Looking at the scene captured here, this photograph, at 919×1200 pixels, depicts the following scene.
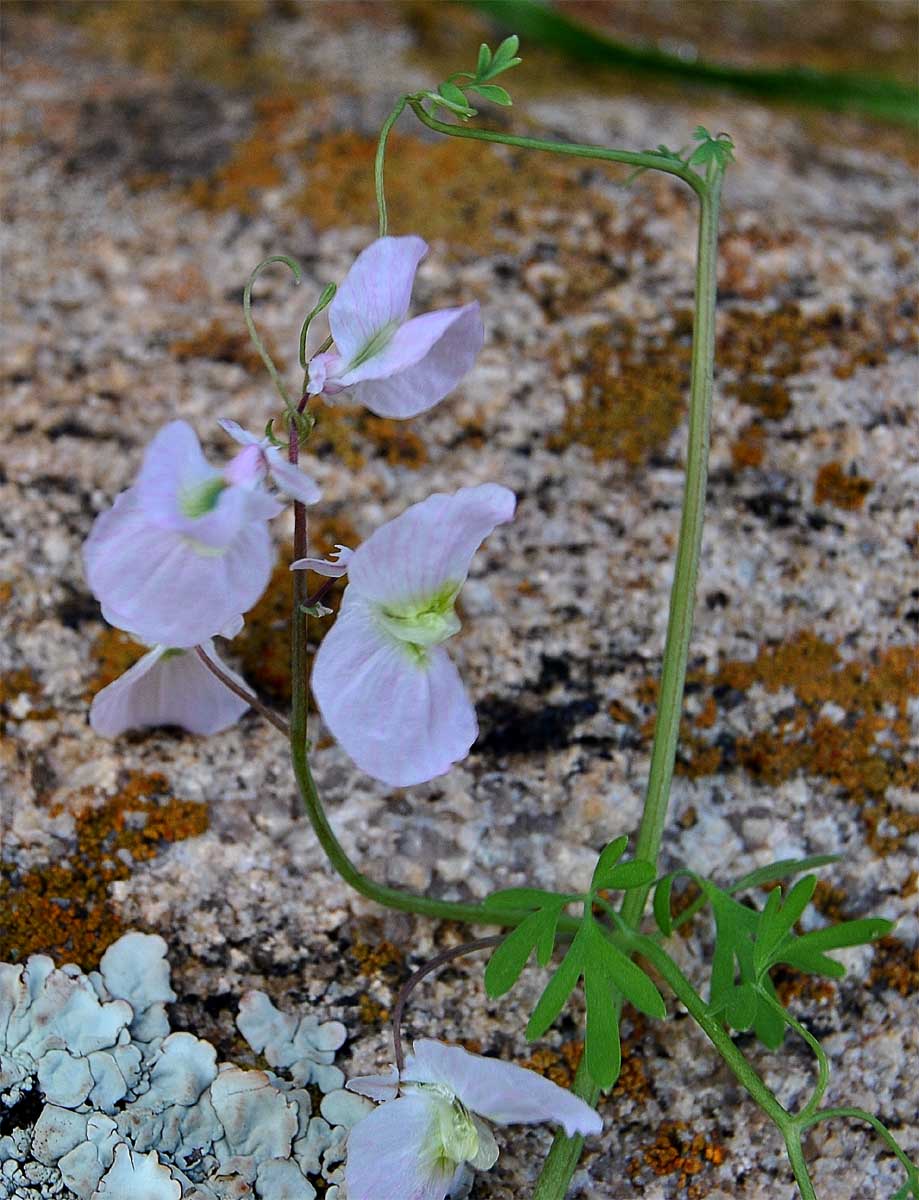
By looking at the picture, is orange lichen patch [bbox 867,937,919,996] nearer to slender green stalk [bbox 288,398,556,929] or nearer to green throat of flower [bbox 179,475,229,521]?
slender green stalk [bbox 288,398,556,929]

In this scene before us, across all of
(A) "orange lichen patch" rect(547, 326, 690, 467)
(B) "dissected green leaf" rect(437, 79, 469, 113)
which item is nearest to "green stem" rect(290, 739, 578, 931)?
(B) "dissected green leaf" rect(437, 79, 469, 113)

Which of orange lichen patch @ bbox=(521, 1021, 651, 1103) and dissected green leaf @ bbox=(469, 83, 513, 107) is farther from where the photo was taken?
orange lichen patch @ bbox=(521, 1021, 651, 1103)

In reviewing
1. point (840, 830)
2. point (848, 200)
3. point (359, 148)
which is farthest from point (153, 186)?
point (840, 830)

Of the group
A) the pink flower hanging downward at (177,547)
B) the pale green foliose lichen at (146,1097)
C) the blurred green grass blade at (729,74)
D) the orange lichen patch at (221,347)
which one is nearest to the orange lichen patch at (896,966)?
the pale green foliose lichen at (146,1097)

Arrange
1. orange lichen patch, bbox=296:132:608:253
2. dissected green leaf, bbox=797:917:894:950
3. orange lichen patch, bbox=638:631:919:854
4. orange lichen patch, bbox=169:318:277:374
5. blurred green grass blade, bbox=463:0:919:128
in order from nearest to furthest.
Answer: dissected green leaf, bbox=797:917:894:950 → orange lichen patch, bbox=638:631:919:854 → orange lichen patch, bbox=169:318:277:374 → orange lichen patch, bbox=296:132:608:253 → blurred green grass blade, bbox=463:0:919:128

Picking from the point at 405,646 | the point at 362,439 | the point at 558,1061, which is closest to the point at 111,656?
the point at 362,439

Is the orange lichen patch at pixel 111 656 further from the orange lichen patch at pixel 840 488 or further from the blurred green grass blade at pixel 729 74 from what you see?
the blurred green grass blade at pixel 729 74
